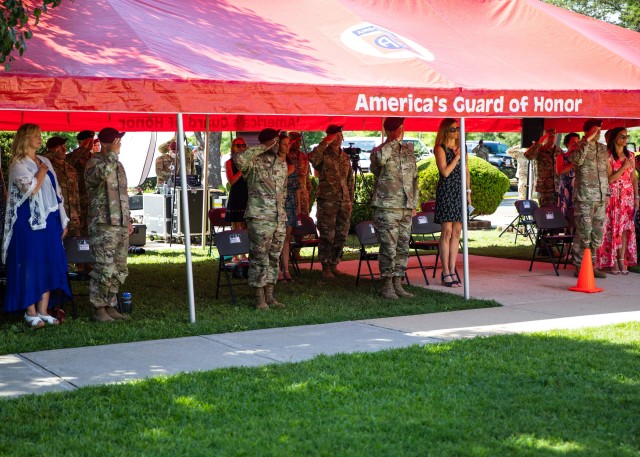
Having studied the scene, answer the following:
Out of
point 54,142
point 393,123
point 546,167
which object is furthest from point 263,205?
point 546,167

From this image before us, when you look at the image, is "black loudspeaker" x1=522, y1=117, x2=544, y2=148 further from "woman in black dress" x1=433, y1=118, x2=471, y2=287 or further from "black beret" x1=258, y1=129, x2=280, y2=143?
"black beret" x1=258, y1=129, x2=280, y2=143

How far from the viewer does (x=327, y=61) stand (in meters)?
10.4

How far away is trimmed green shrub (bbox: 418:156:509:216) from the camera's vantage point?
68.7 feet

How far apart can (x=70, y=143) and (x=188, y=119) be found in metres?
22.9

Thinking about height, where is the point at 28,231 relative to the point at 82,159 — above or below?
below

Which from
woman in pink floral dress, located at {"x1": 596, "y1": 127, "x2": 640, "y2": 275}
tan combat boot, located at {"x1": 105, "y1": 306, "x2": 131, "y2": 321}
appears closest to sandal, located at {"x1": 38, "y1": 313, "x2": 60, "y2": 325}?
tan combat boot, located at {"x1": 105, "y1": 306, "x2": 131, "y2": 321}

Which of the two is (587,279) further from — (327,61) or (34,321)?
(34,321)

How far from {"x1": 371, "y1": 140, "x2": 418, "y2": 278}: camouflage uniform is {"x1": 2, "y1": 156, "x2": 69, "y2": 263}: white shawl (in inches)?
146

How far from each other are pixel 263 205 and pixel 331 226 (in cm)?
288

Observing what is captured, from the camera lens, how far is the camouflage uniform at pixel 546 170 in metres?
15.1

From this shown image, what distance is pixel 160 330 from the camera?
349 inches

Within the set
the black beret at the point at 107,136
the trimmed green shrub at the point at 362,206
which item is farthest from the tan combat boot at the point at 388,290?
the trimmed green shrub at the point at 362,206

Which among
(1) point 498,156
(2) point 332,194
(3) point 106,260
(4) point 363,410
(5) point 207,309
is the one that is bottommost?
(4) point 363,410

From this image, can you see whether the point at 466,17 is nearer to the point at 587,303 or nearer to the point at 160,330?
the point at 587,303
